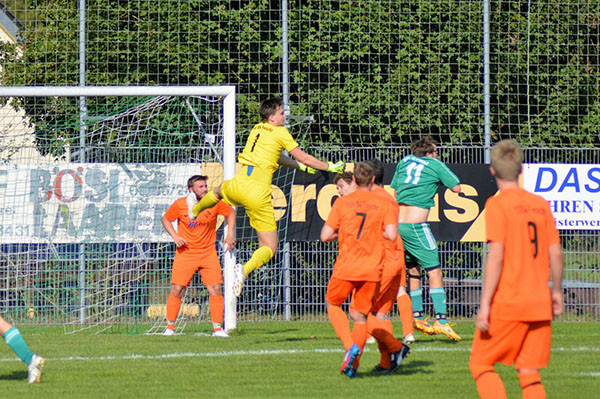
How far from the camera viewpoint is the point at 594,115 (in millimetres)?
13953

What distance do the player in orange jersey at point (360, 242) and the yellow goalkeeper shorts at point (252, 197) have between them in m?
2.21

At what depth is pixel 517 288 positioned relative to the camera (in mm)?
5207

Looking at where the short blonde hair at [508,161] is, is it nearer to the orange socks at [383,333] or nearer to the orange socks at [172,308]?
the orange socks at [383,333]

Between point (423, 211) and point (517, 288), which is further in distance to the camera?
point (423, 211)

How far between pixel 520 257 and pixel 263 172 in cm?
459

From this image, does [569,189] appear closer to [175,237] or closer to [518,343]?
[175,237]

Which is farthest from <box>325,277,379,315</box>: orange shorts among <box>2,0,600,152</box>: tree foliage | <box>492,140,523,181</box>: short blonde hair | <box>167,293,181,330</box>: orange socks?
<box>2,0,600,152</box>: tree foliage

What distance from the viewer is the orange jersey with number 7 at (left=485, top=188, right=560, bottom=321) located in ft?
17.0

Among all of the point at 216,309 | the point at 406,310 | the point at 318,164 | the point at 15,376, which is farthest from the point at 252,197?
the point at 15,376

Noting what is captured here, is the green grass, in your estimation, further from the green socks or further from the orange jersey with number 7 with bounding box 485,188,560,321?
the orange jersey with number 7 with bounding box 485,188,560,321

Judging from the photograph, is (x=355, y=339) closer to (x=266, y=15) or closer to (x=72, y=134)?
(x=72, y=134)

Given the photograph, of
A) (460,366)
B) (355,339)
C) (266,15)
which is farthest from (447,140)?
(355,339)

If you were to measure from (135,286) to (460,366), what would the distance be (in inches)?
219

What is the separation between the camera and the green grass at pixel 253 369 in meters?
6.91
